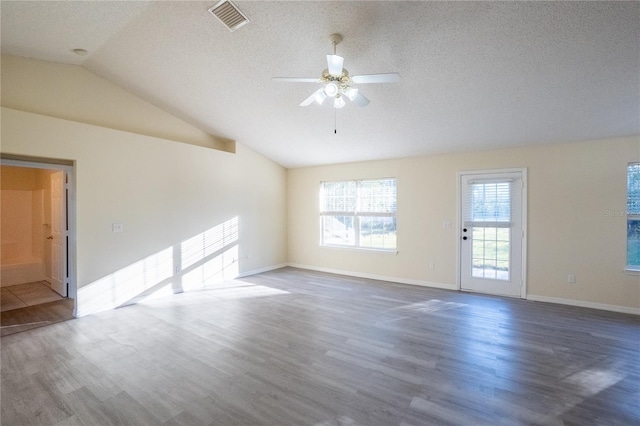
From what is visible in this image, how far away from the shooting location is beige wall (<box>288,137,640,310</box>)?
3.96m

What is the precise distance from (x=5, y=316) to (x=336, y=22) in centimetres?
544

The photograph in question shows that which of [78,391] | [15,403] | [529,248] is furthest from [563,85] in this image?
[15,403]

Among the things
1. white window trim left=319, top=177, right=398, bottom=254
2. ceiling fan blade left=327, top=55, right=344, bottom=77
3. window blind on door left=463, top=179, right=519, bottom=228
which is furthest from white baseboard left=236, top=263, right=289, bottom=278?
ceiling fan blade left=327, top=55, right=344, bottom=77

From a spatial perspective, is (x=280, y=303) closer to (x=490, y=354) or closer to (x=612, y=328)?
(x=490, y=354)

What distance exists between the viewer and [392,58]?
3027 millimetres

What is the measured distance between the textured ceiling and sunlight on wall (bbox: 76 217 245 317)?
236cm

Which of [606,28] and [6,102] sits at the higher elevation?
[606,28]

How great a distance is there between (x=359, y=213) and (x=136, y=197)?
161 inches

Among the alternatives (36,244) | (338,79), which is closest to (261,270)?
(36,244)

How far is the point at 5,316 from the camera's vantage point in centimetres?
378

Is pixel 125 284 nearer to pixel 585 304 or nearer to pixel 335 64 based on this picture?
pixel 335 64

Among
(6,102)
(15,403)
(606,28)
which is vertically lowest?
(15,403)

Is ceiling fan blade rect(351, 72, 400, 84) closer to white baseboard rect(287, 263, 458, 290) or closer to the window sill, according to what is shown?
the window sill

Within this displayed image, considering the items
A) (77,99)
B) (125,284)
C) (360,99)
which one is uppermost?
(77,99)
